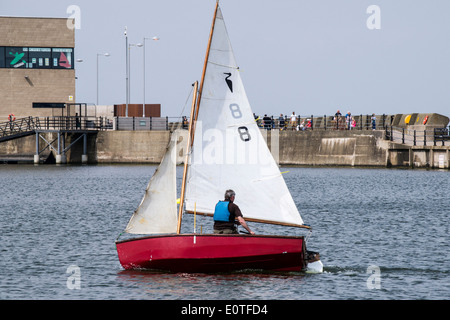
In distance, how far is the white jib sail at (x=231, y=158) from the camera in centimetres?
2139

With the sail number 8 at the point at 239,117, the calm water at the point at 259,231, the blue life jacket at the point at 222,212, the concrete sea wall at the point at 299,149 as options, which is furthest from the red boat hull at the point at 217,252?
the concrete sea wall at the point at 299,149

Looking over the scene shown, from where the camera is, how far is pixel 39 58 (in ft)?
270

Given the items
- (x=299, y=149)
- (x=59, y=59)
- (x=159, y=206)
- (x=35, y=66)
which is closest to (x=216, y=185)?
(x=159, y=206)

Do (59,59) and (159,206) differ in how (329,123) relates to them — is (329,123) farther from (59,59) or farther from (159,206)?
(159,206)

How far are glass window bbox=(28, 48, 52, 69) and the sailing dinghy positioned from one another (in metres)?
63.3

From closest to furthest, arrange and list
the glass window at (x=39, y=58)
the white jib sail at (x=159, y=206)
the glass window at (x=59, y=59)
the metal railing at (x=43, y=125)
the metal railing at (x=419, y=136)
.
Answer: the white jib sail at (x=159, y=206) → the metal railing at (x=419, y=136) → the metal railing at (x=43, y=125) → the glass window at (x=39, y=58) → the glass window at (x=59, y=59)

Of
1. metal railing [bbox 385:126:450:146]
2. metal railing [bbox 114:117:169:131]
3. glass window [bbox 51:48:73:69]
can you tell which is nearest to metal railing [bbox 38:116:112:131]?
metal railing [bbox 114:117:169:131]

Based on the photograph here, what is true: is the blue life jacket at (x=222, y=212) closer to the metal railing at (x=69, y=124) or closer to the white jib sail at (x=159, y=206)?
the white jib sail at (x=159, y=206)

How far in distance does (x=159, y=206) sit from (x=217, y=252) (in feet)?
6.70

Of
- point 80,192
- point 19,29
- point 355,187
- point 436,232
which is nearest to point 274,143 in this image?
point 355,187

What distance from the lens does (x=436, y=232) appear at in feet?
104

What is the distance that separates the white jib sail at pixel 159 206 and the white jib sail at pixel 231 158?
17.9 inches

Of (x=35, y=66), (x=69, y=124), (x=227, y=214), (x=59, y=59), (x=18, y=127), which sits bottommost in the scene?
(x=227, y=214)
